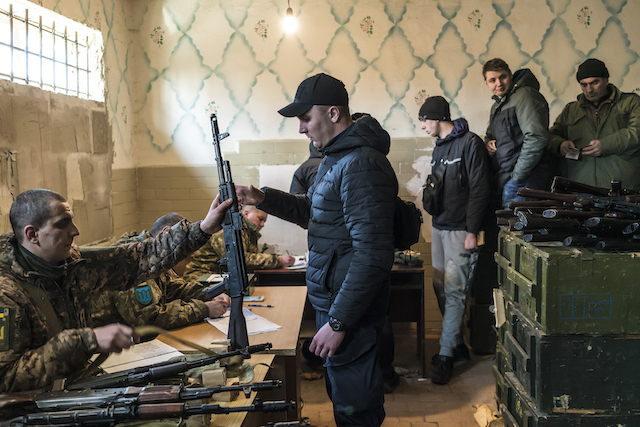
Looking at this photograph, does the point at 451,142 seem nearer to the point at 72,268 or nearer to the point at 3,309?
the point at 72,268

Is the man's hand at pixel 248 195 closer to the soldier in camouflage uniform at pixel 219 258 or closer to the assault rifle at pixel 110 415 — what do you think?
the assault rifle at pixel 110 415

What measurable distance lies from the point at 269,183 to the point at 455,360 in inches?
84.1

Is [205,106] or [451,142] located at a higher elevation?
[205,106]

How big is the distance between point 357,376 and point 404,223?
2.13 ft

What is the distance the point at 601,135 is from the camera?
3.56m

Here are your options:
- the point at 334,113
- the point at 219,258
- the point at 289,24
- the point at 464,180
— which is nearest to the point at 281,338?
the point at 334,113

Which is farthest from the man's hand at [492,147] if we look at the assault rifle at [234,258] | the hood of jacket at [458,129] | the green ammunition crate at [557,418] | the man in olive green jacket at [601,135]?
the assault rifle at [234,258]

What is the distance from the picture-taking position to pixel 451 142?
376 centimetres

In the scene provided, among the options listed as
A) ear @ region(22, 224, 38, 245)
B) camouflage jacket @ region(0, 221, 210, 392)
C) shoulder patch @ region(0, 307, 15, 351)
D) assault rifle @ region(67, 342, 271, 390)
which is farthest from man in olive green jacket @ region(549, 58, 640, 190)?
shoulder patch @ region(0, 307, 15, 351)

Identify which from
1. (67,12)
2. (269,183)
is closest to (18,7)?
(67,12)

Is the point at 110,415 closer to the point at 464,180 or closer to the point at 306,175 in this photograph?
the point at 306,175

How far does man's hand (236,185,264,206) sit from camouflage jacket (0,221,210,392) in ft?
0.86

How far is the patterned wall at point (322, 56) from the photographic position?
438 centimetres

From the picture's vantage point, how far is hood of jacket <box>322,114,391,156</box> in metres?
2.10
